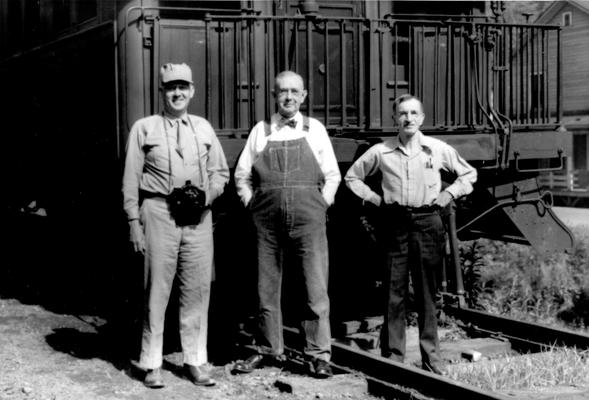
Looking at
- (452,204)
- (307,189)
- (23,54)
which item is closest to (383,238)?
(307,189)

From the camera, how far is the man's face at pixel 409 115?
589 centimetres

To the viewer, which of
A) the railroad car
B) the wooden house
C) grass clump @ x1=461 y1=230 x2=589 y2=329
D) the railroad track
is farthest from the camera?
the wooden house

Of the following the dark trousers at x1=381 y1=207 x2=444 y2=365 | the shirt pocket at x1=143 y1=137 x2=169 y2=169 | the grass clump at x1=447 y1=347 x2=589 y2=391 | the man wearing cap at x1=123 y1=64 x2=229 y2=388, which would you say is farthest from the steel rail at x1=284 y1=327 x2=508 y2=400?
the shirt pocket at x1=143 y1=137 x2=169 y2=169

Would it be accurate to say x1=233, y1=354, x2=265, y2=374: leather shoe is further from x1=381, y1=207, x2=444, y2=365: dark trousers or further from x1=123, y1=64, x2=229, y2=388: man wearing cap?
x1=381, y1=207, x2=444, y2=365: dark trousers

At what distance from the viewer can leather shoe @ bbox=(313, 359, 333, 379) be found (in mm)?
5730

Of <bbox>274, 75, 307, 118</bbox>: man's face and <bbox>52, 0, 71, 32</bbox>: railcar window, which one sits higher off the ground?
<bbox>52, 0, 71, 32</bbox>: railcar window

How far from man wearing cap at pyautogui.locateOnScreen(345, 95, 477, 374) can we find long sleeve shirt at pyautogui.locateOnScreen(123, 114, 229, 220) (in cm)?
107

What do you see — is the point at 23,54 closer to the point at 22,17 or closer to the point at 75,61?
the point at 22,17

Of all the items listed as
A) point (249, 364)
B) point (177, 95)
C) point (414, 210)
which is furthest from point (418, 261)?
point (177, 95)

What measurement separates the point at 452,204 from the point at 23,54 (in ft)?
17.2

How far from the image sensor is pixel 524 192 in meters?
8.03

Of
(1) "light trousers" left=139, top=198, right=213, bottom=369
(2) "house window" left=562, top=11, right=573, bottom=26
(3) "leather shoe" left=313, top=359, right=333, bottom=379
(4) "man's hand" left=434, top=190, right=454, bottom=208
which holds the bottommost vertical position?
(3) "leather shoe" left=313, top=359, right=333, bottom=379

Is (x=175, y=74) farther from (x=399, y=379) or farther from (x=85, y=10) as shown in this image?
(x=85, y=10)

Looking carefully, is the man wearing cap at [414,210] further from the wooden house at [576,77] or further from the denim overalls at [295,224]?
the wooden house at [576,77]
